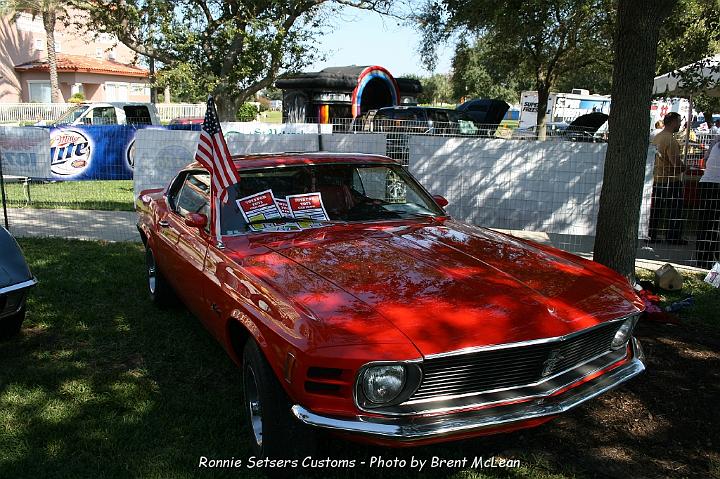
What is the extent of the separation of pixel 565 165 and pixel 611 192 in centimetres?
335

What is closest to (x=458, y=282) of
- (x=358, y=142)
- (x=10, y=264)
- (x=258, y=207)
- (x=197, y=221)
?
(x=258, y=207)

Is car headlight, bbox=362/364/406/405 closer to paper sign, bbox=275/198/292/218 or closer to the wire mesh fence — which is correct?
paper sign, bbox=275/198/292/218

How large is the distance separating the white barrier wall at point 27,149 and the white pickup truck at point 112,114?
687 centimetres

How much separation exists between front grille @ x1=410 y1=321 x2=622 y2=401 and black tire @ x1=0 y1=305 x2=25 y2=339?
134 inches

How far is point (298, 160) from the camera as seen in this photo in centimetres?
461

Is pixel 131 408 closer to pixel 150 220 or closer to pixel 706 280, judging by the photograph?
pixel 150 220

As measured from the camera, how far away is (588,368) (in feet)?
10.8

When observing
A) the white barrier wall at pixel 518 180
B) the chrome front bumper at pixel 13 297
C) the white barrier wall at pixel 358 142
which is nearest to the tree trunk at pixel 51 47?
the white barrier wall at pixel 358 142

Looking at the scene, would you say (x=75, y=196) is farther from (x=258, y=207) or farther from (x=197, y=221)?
(x=258, y=207)

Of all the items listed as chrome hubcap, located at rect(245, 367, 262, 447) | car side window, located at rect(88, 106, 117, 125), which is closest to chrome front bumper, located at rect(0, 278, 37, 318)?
chrome hubcap, located at rect(245, 367, 262, 447)

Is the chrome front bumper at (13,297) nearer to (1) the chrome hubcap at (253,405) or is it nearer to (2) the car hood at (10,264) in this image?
(2) the car hood at (10,264)

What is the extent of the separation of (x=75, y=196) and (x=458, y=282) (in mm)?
11081

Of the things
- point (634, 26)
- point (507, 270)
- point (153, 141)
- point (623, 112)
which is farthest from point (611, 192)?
point (153, 141)

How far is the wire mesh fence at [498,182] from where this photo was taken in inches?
325
